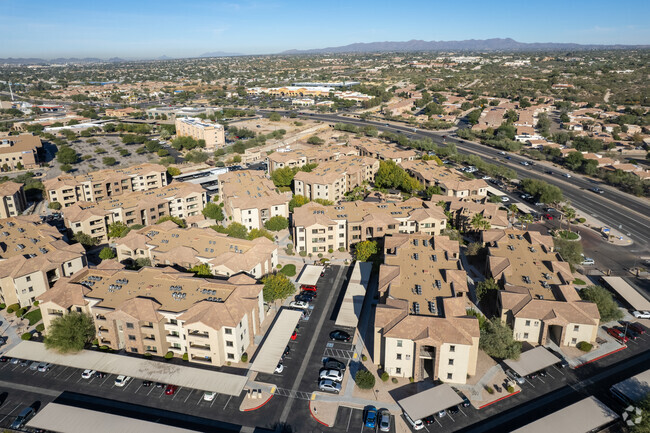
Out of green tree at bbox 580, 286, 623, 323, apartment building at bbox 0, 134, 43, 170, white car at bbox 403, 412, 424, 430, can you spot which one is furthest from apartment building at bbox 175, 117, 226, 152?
white car at bbox 403, 412, 424, 430

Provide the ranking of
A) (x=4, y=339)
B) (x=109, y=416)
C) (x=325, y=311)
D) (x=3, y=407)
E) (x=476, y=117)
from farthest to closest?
1. (x=476, y=117)
2. (x=325, y=311)
3. (x=4, y=339)
4. (x=3, y=407)
5. (x=109, y=416)

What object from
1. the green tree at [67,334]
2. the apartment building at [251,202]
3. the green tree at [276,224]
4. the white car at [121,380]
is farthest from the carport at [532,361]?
the apartment building at [251,202]

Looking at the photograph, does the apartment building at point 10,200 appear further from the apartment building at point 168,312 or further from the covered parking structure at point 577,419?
the covered parking structure at point 577,419

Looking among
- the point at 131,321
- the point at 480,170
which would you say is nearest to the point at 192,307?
the point at 131,321

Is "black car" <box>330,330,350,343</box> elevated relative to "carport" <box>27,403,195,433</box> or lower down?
lower down

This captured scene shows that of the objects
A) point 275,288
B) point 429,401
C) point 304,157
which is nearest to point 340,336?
point 275,288

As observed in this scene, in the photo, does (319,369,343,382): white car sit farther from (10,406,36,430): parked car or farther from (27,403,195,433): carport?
(10,406,36,430): parked car

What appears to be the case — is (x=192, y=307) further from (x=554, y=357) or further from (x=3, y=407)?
(x=554, y=357)
